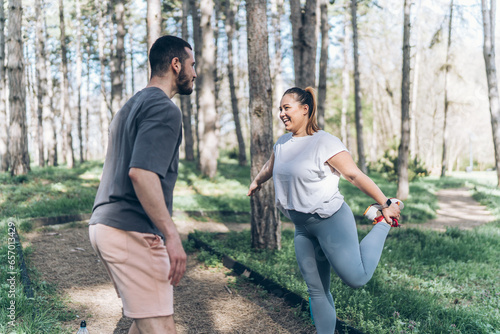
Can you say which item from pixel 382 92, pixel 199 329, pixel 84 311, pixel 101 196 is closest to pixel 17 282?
pixel 84 311

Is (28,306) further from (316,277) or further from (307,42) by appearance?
(307,42)

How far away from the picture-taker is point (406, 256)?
22.7 feet

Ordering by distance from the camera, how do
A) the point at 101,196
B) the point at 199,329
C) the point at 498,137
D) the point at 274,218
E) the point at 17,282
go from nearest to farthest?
the point at 101,196, the point at 199,329, the point at 17,282, the point at 274,218, the point at 498,137

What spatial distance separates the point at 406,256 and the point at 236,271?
2913 mm

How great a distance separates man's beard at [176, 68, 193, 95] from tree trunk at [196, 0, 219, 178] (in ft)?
43.1

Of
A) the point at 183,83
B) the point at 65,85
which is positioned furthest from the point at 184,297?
the point at 65,85

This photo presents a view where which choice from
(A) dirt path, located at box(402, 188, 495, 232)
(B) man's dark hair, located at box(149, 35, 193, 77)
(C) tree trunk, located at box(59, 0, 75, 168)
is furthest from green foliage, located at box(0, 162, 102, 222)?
(C) tree trunk, located at box(59, 0, 75, 168)

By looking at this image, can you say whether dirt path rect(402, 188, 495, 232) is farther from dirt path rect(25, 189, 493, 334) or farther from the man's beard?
the man's beard

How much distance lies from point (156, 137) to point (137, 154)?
0.41 ft

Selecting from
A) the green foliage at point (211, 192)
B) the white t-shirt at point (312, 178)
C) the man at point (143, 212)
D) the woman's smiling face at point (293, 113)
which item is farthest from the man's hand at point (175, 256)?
the green foliage at point (211, 192)

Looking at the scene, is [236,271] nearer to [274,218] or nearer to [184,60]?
[274,218]

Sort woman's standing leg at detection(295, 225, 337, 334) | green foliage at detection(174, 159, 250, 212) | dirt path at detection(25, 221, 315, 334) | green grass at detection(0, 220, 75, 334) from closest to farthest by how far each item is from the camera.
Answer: woman's standing leg at detection(295, 225, 337, 334) < green grass at detection(0, 220, 75, 334) < dirt path at detection(25, 221, 315, 334) < green foliage at detection(174, 159, 250, 212)

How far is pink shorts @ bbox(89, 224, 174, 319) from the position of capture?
219 centimetres

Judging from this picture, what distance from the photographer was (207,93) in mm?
15750
